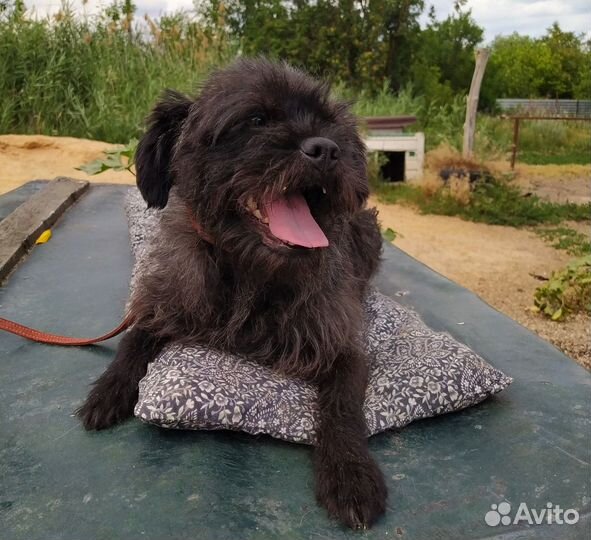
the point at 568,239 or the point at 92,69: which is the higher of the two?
the point at 92,69

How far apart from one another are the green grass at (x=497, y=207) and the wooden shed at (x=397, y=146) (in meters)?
1.07

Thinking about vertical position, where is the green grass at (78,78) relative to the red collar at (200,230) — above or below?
above

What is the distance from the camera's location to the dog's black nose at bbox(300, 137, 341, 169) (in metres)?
2.08

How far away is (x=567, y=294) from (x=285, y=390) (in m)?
4.50

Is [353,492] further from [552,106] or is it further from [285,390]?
[552,106]

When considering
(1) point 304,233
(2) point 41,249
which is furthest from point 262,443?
(2) point 41,249

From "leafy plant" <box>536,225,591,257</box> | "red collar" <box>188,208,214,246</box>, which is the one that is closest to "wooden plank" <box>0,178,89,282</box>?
"red collar" <box>188,208,214,246</box>

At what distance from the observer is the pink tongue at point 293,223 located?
2209 mm

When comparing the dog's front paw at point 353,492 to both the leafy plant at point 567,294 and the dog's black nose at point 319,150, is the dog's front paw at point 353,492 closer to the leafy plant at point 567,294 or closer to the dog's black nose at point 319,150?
the dog's black nose at point 319,150

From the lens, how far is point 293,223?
2252 millimetres

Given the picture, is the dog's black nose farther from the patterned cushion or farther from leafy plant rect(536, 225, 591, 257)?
leafy plant rect(536, 225, 591, 257)

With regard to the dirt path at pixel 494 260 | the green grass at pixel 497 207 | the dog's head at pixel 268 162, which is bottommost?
the dirt path at pixel 494 260

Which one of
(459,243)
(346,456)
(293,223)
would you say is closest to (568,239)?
(459,243)

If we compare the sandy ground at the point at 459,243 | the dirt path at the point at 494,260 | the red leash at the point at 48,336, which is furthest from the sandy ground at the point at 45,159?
the red leash at the point at 48,336
